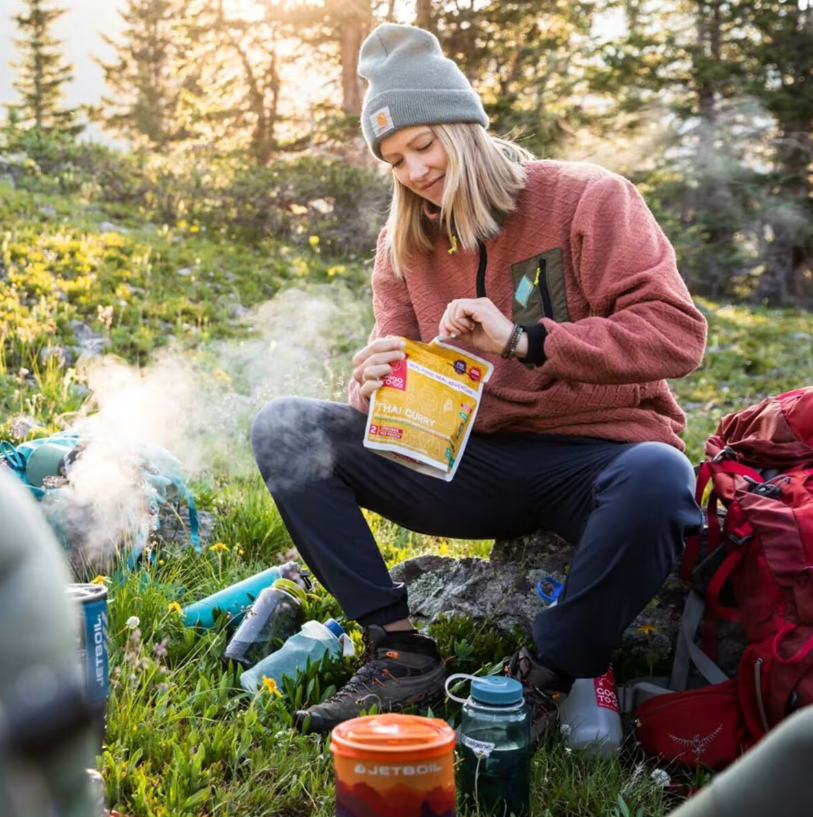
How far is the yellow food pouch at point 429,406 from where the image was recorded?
103 inches

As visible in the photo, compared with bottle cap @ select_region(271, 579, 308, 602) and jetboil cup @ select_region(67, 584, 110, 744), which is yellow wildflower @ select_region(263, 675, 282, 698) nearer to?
bottle cap @ select_region(271, 579, 308, 602)

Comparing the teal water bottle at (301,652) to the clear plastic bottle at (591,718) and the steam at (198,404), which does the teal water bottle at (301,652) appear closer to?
the steam at (198,404)

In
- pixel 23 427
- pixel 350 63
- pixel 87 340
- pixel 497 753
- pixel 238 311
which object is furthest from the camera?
pixel 350 63

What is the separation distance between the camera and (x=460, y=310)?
2562 mm

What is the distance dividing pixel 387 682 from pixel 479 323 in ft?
3.18

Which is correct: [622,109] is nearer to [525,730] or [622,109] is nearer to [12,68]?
[525,730]

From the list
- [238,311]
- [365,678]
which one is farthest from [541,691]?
[238,311]

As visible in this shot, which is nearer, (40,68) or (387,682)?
(387,682)

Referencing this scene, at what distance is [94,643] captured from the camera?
1.76m

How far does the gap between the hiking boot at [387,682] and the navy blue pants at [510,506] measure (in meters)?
0.07

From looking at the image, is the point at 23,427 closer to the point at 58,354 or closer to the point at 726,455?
the point at 58,354

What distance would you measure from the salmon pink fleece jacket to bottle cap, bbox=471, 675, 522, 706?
84 centimetres

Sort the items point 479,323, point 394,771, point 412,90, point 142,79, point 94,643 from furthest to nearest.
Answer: point 142,79, point 412,90, point 479,323, point 94,643, point 394,771

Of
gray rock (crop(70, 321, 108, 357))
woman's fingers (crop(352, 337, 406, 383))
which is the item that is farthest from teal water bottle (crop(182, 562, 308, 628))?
gray rock (crop(70, 321, 108, 357))
